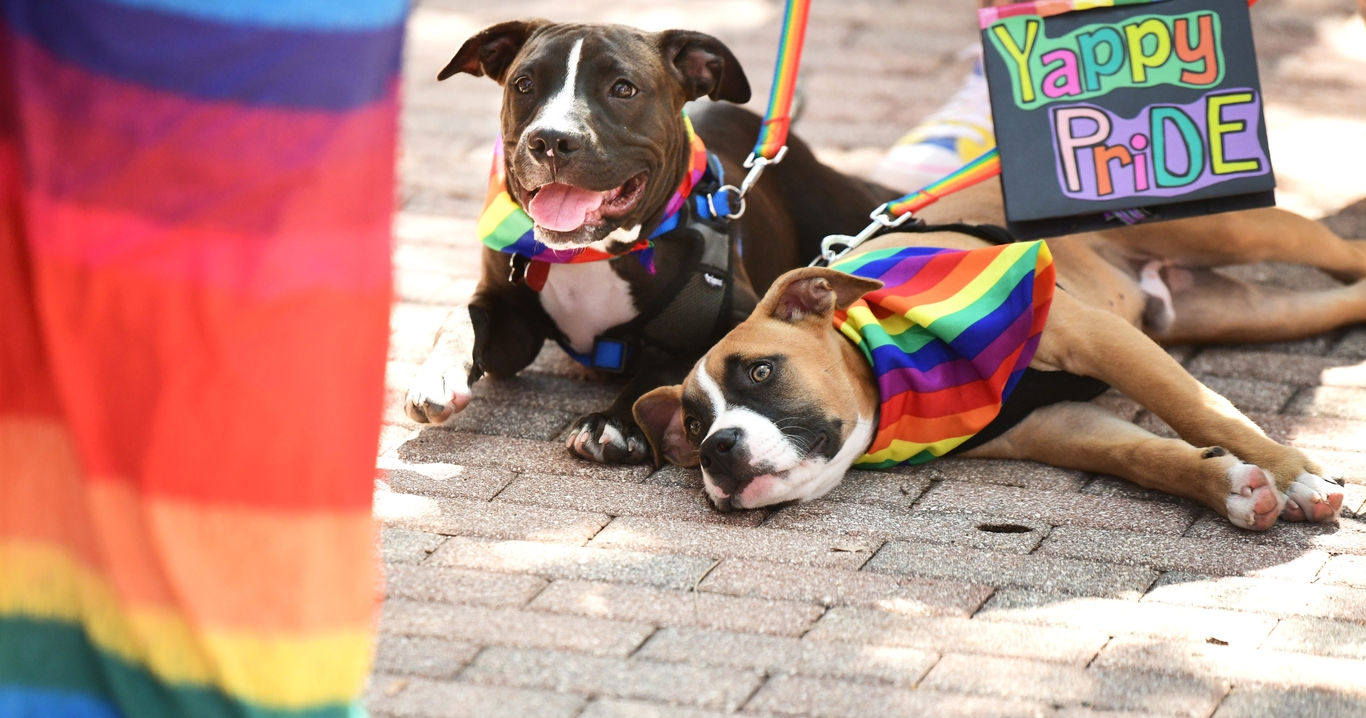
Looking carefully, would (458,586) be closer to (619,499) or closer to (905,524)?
(619,499)

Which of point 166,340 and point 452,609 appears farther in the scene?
point 452,609

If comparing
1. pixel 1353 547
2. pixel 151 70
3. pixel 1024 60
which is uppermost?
pixel 151 70

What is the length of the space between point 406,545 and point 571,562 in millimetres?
413

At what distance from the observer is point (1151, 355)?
388 cm

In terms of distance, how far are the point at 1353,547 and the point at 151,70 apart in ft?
9.29

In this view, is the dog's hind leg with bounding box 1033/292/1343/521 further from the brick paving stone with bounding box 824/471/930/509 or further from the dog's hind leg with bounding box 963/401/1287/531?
the brick paving stone with bounding box 824/471/930/509

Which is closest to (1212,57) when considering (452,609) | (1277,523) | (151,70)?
(1277,523)

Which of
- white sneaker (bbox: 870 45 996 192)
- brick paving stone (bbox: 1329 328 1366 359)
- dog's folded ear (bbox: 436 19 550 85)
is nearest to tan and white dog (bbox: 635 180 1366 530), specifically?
brick paving stone (bbox: 1329 328 1366 359)

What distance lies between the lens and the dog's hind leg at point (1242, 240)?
185 inches

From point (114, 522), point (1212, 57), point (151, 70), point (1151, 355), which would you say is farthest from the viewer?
point (1212, 57)

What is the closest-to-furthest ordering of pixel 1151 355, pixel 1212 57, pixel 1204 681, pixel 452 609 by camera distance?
pixel 1204 681, pixel 452 609, pixel 1151 355, pixel 1212 57

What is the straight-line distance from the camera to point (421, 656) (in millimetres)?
2932

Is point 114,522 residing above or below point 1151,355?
above

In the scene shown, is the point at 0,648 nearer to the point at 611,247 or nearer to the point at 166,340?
the point at 166,340
